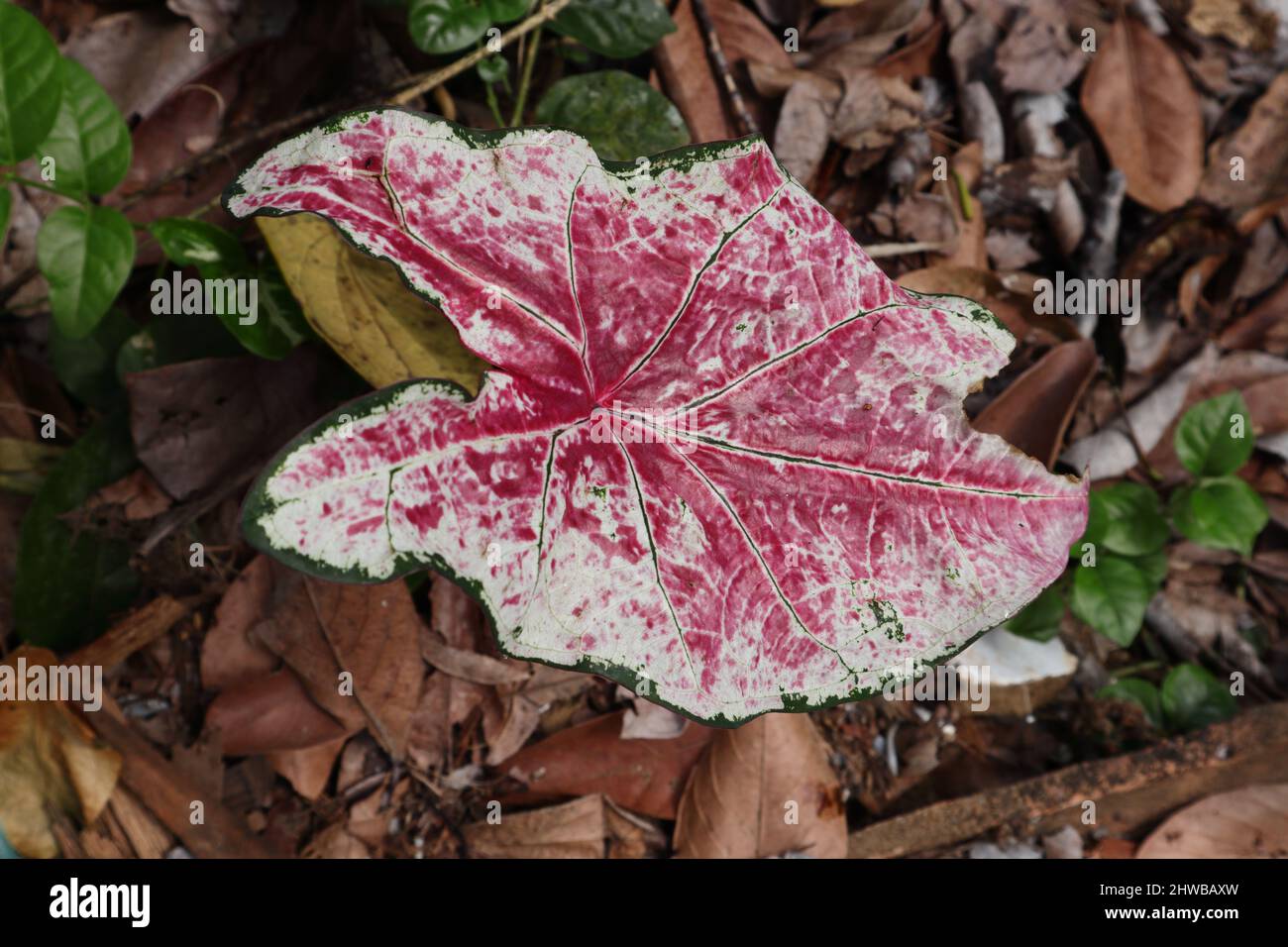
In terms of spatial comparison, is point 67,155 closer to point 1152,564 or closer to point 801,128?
point 801,128

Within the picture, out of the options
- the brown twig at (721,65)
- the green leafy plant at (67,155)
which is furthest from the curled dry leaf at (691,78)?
the green leafy plant at (67,155)

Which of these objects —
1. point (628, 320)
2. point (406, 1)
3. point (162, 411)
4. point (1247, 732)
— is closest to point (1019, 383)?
point (1247, 732)

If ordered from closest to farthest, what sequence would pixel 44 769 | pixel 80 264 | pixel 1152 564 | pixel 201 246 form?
pixel 80 264 < pixel 201 246 < pixel 44 769 < pixel 1152 564

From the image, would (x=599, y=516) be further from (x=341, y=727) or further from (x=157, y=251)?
(x=157, y=251)

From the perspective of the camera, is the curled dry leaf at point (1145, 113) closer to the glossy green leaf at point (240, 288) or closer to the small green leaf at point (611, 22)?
the small green leaf at point (611, 22)

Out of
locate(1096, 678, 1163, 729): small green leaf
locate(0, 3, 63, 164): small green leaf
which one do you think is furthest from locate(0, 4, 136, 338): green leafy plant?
locate(1096, 678, 1163, 729): small green leaf

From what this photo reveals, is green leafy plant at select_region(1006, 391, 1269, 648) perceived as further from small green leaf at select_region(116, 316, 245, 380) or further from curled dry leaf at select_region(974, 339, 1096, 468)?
small green leaf at select_region(116, 316, 245, 380)

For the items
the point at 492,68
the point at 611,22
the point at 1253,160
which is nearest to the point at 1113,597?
the point at 1253,160
